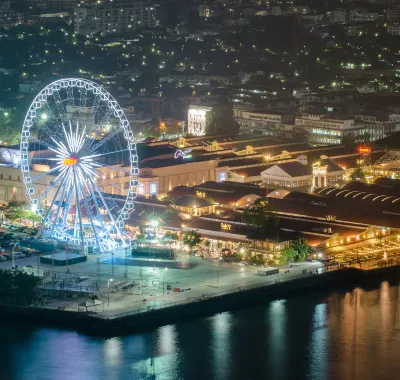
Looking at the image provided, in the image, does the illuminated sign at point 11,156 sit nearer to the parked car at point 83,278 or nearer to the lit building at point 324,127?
the parked car at point 83,278

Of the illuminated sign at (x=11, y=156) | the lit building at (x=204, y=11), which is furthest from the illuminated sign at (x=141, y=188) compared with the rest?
the lit building at (x=204, y=11)

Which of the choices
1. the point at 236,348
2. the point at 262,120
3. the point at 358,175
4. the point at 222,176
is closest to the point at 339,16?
the point at 262,120

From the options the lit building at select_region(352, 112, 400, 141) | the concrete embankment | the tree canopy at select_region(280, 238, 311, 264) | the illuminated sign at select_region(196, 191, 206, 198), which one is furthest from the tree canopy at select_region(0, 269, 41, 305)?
the lit building at select_region(352, 112, 400, 141)

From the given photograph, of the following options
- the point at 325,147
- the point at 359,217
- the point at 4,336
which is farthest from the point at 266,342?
the point at 325,147

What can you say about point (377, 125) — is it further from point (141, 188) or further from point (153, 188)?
point (141, 188)

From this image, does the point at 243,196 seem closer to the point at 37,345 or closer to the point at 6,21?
the point at 37,345

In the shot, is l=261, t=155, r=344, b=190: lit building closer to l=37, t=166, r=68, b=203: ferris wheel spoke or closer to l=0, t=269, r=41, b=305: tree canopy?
l=37, t=166, r=68, b=203: ferris wheel spoke
